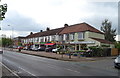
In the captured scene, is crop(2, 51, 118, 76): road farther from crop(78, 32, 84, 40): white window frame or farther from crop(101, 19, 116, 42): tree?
crop(101, 19, 116, 42): tree

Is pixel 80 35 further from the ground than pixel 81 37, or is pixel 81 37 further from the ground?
pixel 80 35

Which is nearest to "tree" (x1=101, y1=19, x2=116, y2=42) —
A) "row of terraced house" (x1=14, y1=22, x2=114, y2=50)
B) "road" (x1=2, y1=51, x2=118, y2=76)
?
"row of terraced house" (x1=14, y1=22, x2=114, y2=50)

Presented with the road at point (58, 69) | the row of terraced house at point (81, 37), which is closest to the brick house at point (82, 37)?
the row of terraced house at point (81, 37)

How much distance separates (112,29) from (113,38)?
470cm

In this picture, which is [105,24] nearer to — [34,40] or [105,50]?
[34,40]

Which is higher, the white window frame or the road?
the white window frame

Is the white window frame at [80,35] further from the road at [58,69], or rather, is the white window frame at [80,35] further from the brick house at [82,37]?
the road at [58,69]

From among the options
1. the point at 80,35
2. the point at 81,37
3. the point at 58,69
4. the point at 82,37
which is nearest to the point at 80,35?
the point at 80,35

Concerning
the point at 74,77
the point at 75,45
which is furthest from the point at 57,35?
the point at 74,77

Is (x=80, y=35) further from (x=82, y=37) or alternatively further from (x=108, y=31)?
(x=108, y=31)

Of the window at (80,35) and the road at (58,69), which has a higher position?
the window at (80,35)

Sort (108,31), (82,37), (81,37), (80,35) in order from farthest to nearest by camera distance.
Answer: (108,31) < (80,35) < (81,37) < (82,37)

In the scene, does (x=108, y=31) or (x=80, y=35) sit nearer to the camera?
(x=80, y=35)

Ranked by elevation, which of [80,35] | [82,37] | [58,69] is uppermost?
[80,35]
